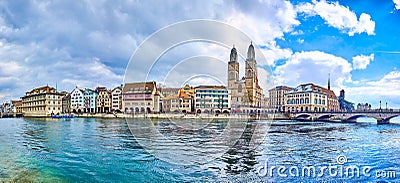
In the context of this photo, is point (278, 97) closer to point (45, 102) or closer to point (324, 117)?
point (324, 117)

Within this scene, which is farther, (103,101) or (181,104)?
(103,101)

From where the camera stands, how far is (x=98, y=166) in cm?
1291

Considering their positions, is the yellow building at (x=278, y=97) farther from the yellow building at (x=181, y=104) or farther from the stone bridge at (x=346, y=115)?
the yellow building at (x=181, y=104)

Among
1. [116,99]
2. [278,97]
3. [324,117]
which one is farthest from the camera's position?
[278,97]

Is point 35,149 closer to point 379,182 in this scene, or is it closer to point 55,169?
point 55,169

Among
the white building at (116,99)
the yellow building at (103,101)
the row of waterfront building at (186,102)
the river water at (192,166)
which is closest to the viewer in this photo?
the river water at (192,166)

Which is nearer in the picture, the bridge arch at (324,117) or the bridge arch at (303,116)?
the bridge arch at (324,117)

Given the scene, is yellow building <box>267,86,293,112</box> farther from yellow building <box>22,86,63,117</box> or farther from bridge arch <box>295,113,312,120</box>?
yellow building <box>22,86,63,117</box>

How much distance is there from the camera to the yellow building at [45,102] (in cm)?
8931

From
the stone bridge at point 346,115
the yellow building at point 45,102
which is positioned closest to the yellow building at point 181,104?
the stone bridge at point 346,115

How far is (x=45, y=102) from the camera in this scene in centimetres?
8969

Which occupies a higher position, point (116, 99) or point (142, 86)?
point (142, 86)

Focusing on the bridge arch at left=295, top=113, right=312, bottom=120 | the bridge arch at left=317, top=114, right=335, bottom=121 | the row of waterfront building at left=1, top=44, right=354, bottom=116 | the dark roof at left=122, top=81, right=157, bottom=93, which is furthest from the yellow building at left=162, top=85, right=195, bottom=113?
the dark roof at left=122, top=81, right=157, bottom=93

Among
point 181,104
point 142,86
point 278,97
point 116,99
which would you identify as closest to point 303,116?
point 278,97
